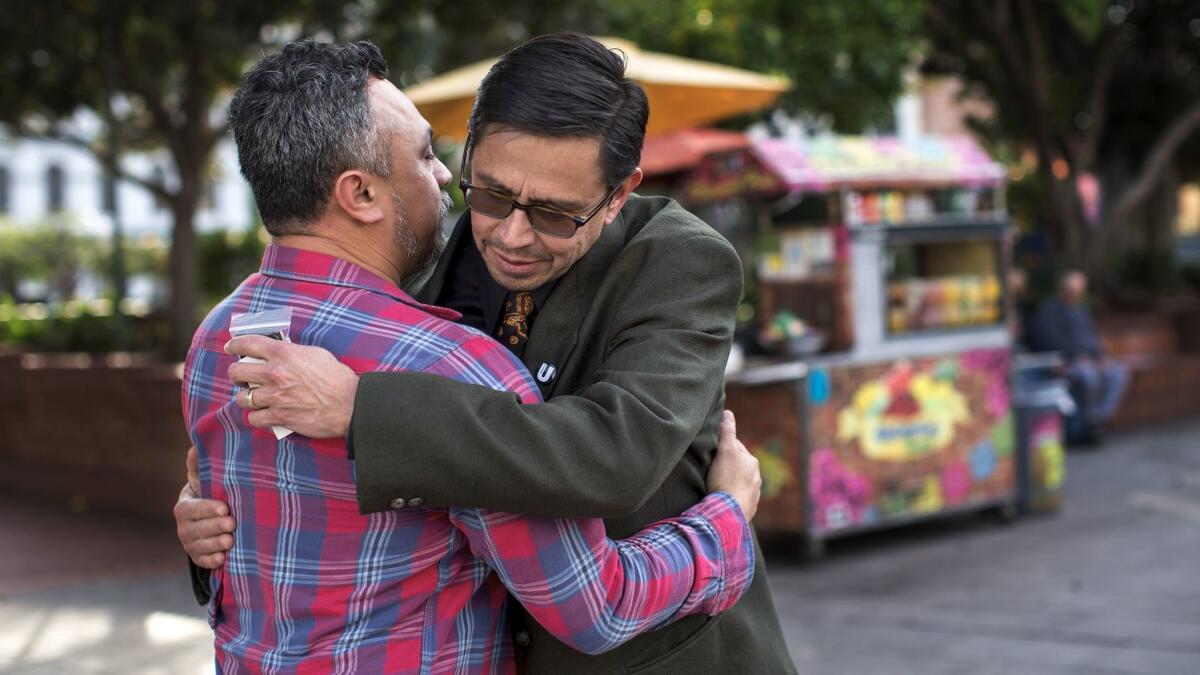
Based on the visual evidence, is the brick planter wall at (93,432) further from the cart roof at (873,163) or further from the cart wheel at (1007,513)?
the cart wheel at (1007,513)

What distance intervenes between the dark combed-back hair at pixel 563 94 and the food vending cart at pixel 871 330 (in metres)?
5.02

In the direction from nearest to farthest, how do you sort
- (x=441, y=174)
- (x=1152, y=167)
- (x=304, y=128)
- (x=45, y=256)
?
(x=304, y=128)
(x=441, y=174)
(x=1152, y=167)
(x=45, y=256)

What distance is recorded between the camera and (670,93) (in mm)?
7758

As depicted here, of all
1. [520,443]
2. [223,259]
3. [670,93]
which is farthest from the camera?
[223,259]

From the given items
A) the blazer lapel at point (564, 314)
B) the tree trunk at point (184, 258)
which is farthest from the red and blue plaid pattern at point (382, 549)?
the tree trunk at point (184, 258)

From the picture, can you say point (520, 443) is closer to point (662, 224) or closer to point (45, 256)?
point (662, 224)

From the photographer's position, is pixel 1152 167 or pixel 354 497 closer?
pixel 354 497

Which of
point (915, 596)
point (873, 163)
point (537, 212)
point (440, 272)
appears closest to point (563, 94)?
point (537, 212)

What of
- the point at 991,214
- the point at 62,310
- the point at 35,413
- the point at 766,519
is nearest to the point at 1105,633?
the point at 766,519

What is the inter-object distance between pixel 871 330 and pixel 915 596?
154cm

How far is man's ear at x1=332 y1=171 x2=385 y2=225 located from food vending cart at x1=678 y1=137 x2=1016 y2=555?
16.9ft

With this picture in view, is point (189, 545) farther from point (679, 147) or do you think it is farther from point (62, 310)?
point (62, 310)

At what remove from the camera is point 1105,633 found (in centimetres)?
564

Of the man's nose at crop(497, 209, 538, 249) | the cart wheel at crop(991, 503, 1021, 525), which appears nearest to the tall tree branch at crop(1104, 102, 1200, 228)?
the cart wheel at crop(991, 503, 1021, 525)
